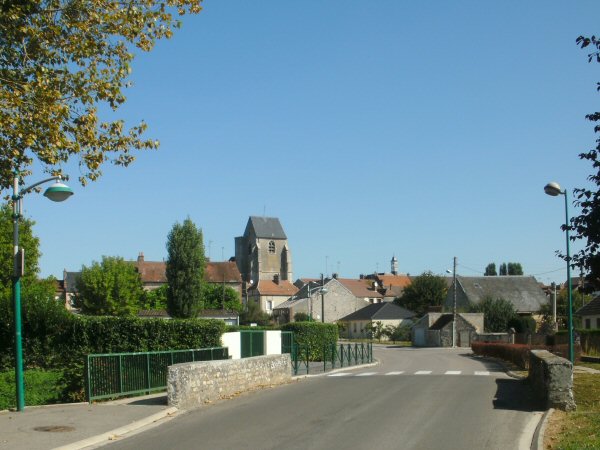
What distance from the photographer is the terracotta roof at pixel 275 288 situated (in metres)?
131

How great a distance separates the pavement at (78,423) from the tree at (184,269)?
153 ft

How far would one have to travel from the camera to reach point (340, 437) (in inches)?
462

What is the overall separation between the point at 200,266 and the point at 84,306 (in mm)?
19521

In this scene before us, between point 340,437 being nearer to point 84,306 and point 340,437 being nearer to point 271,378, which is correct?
point 271,378

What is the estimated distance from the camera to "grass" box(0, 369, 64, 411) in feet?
61.4

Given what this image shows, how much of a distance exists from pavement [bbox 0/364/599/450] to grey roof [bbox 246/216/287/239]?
454ft

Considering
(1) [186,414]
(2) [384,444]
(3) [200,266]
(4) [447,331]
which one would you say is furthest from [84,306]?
(2) [384,444]

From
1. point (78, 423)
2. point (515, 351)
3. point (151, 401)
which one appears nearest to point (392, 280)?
point (515, 351)

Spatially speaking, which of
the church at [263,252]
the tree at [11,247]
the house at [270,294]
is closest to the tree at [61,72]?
the tree at [11,247]

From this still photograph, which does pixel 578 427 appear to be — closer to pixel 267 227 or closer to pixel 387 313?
pixel 387 313

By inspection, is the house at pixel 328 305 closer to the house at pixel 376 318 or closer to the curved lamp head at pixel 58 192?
the house at pixel 376 318

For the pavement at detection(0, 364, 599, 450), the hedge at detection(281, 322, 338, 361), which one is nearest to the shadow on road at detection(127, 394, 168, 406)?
the pavement at detection(0, 364, 599, 450)

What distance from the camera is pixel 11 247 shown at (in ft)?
171

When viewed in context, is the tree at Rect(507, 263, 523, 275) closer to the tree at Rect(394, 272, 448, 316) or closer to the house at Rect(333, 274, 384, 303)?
the house at Rect(333, 274, 384, 303)
